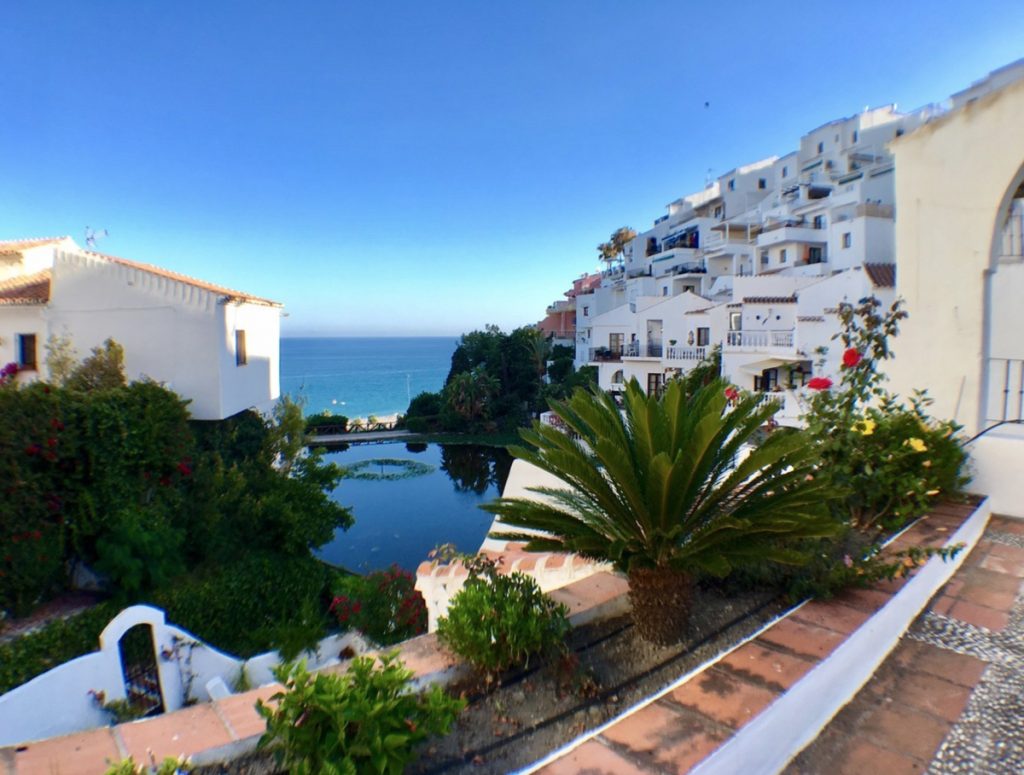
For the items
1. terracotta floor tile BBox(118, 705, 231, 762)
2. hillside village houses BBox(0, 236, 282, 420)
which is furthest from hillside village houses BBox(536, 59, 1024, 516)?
hillside village houses BBox(0, 236, 282, 420)

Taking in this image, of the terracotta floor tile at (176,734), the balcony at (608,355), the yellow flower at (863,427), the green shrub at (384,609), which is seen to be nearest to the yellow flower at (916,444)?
the yellow flower at (863,427)

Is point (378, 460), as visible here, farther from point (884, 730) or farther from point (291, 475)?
point (884, 730)

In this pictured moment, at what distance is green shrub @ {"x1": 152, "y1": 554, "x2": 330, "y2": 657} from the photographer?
37.7ft

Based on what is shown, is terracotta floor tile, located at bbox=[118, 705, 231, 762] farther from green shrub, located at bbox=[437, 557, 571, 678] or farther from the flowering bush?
the flowering bush

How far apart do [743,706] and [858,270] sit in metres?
23.9

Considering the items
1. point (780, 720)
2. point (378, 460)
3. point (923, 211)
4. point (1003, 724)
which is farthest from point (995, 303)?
point (378, 460)

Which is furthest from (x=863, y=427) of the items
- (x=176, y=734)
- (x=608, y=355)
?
(x=608, y=355)

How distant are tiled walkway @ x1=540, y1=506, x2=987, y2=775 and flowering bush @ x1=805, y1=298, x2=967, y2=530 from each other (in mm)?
1676

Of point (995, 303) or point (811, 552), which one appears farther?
point (995, 303)

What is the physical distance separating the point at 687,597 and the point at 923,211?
517 centimetres

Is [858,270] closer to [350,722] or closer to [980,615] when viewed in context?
[980,615]

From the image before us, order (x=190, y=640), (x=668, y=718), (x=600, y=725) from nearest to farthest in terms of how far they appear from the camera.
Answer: (x=668, y=718), (x=600, y=725), (x=190, y=640)

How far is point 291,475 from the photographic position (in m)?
16.7

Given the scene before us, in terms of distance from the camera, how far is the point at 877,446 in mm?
5027
